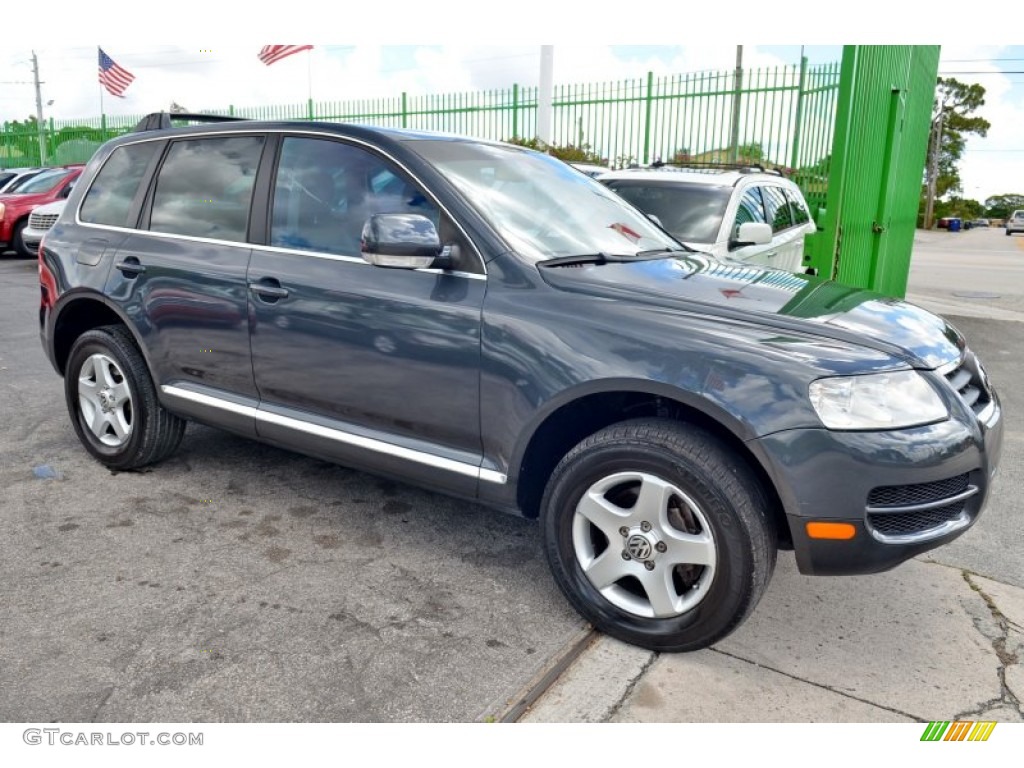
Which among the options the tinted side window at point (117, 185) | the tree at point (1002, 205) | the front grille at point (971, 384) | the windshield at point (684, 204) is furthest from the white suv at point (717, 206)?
the tree at point (1002, 205)

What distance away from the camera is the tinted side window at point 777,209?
23.8 feet

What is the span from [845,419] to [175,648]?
220cm

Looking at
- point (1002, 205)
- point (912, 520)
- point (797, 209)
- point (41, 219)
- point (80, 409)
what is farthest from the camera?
point (1002, 205)

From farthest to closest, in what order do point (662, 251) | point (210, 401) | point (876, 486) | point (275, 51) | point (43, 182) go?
point (275, 51)
point (43, 182)
point (210, 401)
point (662, 251)
point (876, 486)

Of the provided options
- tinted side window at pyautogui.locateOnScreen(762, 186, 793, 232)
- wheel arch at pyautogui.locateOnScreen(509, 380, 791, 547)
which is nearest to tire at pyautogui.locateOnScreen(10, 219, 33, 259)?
tinted side window at pyautogui.locateOnScreen(762, 186, 793, 232)

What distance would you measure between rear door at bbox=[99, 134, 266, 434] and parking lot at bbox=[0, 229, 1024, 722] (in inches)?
21.8

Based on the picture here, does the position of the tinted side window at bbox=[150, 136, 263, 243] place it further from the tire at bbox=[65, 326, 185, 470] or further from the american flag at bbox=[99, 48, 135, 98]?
the american flag at bbox=[99, 48, 135, 98]

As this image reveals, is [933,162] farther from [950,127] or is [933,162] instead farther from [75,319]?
[75,319]

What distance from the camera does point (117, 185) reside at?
14.0 ft

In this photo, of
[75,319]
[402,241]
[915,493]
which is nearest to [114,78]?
[75,319]

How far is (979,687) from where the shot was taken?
2.65 meters

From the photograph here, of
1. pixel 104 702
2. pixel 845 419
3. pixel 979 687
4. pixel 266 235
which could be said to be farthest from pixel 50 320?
pixel 979 687

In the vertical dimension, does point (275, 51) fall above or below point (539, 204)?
above

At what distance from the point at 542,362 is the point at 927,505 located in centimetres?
126
